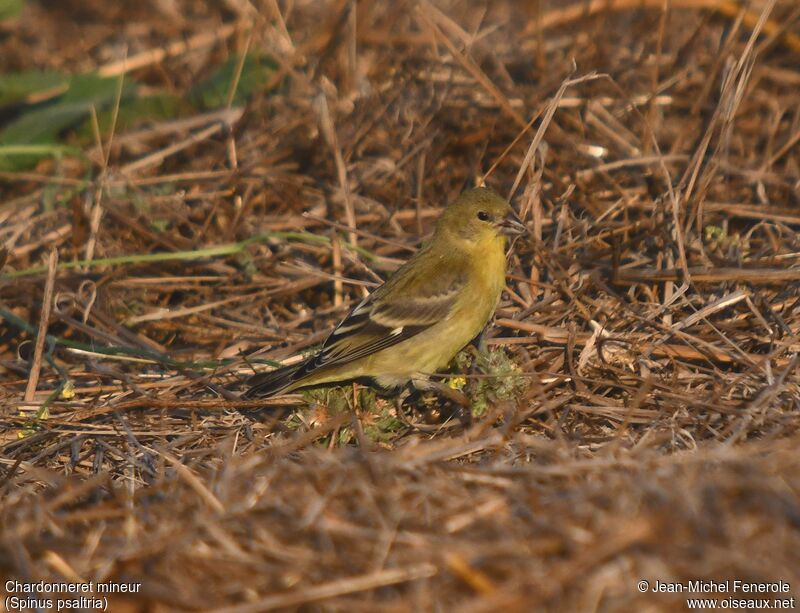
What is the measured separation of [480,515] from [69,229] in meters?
4.53

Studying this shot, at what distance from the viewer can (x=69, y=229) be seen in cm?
677

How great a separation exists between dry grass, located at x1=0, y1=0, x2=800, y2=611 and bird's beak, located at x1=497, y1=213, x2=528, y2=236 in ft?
0.85

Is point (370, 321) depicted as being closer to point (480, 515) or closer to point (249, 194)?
point (249, 194)

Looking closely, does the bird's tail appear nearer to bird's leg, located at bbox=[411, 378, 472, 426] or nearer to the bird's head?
bird's leg, located at bbox=[411, 378, 472, 426]

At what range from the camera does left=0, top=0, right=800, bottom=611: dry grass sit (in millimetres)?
3174

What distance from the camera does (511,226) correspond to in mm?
5680

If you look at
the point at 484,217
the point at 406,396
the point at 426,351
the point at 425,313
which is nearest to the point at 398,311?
the point at 425,313

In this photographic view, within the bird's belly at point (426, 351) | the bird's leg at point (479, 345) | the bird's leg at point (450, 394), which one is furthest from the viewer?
the bird's belly at point (426, 351)

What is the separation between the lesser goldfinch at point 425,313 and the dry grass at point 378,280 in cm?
19

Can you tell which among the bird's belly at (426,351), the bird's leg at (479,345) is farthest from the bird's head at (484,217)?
the bird's leg at (479,345)

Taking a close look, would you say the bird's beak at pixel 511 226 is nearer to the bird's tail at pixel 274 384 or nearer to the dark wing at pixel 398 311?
the dark wing at pixel 398 311

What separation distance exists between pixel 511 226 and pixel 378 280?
0.99m

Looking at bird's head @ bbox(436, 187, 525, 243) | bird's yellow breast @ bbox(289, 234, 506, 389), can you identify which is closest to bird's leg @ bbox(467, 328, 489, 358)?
bird's yellow breast @ bbox(289, 234, 506, 389)

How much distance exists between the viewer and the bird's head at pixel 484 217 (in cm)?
569
